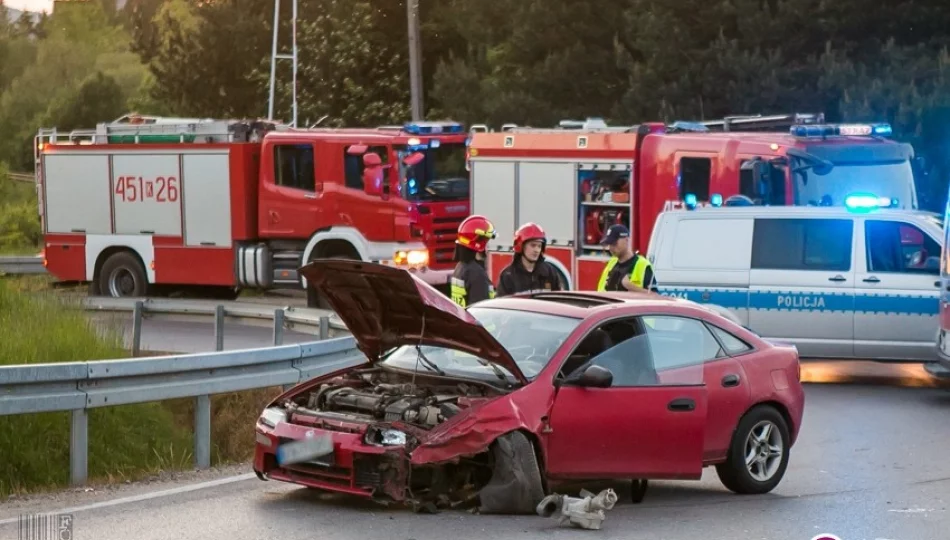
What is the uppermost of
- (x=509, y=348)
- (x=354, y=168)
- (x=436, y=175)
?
(x=354, y=168)

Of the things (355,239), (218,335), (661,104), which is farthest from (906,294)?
(661,104)

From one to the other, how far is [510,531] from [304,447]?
1224 mm

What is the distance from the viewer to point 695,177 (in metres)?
20.3

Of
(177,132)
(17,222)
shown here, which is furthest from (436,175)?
(17,222)

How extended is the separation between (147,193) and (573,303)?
1805 cm

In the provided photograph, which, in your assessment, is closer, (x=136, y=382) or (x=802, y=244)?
(x=136, y=382)

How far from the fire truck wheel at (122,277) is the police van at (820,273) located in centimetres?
1243

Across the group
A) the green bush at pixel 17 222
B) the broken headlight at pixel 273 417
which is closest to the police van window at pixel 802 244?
the broken headlight at pixel 273 417

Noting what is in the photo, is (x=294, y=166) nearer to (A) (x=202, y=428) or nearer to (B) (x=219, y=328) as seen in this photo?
(B) (x=219, y=328)

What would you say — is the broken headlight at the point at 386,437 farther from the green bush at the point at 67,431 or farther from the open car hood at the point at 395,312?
the green bush at the point at 67,431

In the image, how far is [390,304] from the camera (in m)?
9.53

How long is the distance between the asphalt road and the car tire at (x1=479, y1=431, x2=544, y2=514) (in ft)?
0.30

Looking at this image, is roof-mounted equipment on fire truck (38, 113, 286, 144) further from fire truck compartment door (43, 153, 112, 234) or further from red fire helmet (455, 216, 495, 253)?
red fire helmet (455, 216, 495, 253)

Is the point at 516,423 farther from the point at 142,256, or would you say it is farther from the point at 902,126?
the point at 902,126
